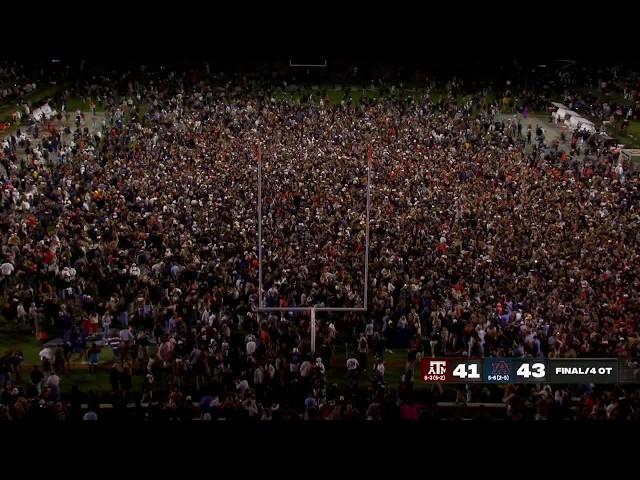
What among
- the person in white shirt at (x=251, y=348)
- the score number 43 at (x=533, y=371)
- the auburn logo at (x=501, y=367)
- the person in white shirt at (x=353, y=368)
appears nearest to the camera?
the score number 43 at (x=533, y=371)

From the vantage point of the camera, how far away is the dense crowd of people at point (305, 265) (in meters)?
13.7

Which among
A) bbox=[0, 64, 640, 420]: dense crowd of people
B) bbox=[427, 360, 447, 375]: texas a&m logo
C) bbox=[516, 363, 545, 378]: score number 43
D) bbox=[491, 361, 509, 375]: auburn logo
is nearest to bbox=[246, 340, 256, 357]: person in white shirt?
bbox=[0, 64, 640, 420]: dense crowd of people

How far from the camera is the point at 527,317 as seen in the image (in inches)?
621

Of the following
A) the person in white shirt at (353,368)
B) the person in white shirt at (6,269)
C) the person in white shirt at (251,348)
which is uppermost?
the person in white shirt at (6,269)

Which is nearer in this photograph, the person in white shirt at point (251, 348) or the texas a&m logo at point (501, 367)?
the texas a&m logo at point (501, 367)

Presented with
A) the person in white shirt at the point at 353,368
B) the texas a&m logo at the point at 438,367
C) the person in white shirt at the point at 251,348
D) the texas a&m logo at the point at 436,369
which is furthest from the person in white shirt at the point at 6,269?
the texas a&m logo at the point at 438,367

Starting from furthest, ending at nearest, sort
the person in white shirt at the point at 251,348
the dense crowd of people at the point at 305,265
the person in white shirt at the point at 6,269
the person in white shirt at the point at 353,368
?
the person in white shirt at the point at 6,269, the person in white shirt at the point at 353,368, the person in white shirt at the point at 251,348, the dense crowd of people at the point at 305,265

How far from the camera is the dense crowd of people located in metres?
13.7

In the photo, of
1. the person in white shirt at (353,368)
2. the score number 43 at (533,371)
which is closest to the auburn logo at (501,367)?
the score number 43 at (533,371)

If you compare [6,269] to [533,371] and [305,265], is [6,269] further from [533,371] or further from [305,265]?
[533,371]

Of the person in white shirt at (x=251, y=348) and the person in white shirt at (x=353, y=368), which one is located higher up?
the person in white shirt at (x=251, y=348)

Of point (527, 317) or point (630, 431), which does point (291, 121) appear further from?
point (630, 431)

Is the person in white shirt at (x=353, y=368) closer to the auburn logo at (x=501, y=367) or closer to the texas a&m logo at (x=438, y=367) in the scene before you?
the texas a&m logo at (x=438, y=367)

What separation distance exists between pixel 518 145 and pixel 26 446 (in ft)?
104
